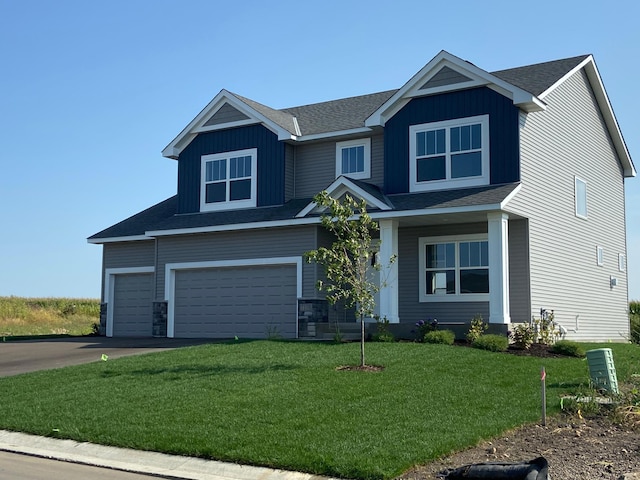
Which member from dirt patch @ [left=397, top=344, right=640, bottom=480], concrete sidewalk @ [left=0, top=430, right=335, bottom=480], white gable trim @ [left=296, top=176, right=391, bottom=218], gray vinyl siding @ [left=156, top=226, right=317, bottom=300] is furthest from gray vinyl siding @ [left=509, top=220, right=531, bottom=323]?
concrete sidewalk @ [left=0, top=430, right=335, bottom=480]

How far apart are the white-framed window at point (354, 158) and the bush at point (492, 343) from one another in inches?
284

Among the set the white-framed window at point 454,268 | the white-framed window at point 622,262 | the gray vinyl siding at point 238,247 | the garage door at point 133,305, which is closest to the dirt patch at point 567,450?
the white-framed window at point 454,268

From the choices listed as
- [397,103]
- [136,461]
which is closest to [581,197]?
[397,103]

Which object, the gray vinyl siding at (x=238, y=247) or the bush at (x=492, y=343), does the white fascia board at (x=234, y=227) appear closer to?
the gray vinyl siding at (x=238, y=247)

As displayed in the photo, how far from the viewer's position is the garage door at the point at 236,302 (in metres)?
22.0

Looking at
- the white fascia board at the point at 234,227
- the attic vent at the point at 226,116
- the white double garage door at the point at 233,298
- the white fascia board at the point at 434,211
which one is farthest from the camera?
the attic vent at the point at 226,116

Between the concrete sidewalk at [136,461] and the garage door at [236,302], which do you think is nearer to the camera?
the concrete sidewalk at [136,461]

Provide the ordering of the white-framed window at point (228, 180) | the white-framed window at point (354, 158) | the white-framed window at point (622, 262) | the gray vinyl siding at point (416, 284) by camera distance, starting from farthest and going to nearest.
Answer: the white-framed window at point (622, 262) < the white-framed window at point (228, 180) < the white-framed window at point (354, 158) < the gray vinyl siding at point (416, 284)

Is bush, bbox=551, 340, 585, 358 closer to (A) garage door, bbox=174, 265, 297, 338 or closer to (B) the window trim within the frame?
(B) the window trim

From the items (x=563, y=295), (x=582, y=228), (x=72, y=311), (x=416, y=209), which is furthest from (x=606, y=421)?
(x=72, y=311)

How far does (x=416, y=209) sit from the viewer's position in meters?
19.2

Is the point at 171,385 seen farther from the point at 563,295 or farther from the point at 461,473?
the point at 563,295

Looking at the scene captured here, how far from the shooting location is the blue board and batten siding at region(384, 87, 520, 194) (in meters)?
19.5

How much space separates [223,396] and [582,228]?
1506 cm
